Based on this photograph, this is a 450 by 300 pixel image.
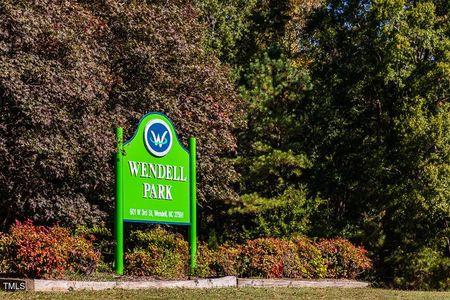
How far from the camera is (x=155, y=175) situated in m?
17.8

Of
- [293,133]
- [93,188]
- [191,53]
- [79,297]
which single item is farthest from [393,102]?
[79,297]

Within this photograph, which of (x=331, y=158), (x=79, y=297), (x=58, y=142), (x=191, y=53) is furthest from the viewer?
(x=331, y=158)

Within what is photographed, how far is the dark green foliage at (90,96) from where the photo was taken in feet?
60.6

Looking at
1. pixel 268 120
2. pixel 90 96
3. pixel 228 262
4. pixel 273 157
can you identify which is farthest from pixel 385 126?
pixel 90 96

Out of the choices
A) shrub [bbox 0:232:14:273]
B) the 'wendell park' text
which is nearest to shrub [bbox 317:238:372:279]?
the 'wendell park' text

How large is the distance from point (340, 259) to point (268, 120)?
7187 mm

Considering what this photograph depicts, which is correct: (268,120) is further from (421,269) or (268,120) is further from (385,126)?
(421,269)

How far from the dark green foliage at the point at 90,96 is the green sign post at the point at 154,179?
84.9 inches

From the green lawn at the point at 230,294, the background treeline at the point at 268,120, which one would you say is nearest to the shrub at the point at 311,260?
the green lawn at the point at 230,294

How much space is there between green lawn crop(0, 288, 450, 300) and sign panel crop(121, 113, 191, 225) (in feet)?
7.70

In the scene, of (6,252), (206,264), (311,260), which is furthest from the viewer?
(311,260)

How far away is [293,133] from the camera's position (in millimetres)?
27859

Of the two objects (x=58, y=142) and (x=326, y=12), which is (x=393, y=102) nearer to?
(x=326, y=12)

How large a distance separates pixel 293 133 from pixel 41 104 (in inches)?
451
